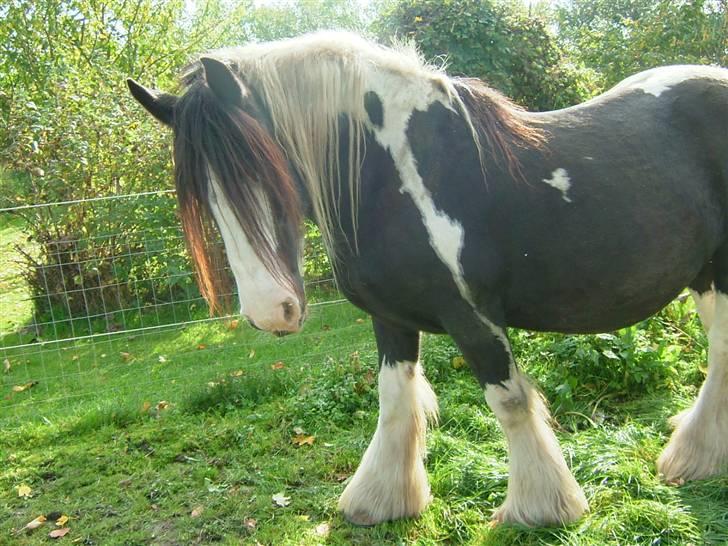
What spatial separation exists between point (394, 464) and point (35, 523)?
1.79 m

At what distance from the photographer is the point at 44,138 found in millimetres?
5871

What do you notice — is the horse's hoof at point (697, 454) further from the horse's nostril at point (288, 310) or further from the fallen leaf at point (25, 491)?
the fallen leaf at point (25, 491)

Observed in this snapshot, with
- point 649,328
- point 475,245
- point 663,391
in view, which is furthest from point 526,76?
point 475,245

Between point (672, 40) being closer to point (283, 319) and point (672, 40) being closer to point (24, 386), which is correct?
point (283, 319)

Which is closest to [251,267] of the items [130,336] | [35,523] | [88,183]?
[35,523]

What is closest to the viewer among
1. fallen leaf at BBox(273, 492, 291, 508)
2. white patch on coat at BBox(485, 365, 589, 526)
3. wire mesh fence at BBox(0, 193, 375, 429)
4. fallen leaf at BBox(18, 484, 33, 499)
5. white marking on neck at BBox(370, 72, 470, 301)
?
white marking on neck at BBox(370, 72, 470, 301)

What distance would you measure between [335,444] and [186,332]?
116 inches

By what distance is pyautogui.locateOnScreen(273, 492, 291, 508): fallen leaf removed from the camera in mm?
2918

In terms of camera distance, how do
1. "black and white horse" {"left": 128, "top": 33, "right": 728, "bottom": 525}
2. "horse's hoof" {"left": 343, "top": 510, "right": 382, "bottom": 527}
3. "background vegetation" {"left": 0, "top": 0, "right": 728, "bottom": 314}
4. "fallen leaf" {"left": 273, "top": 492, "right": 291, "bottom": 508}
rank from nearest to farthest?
1. "black and white horse" {"left": 128, "top": 33, "right": 728, "bottom": 525}
2. "horse's hoof" {"left": 343, "top": 510, "right": 382, "bottom": 527}
3. "fallen leaf" {"left": 273, "top": 492, "right": 291, "bottom": 508}
4. "background vegetation" {"left": 0, "top": 0, "right": 728, "bottom": 314}

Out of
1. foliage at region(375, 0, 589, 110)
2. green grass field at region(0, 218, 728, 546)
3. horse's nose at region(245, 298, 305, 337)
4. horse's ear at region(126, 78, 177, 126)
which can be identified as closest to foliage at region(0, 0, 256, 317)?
green grass field at region(0, 218, 728, 546)

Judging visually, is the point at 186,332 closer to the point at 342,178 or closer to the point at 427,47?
the point at 427,47

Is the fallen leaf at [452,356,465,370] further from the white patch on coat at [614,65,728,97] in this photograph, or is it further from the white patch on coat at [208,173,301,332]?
the white patch on coat at [208,173,301,332]

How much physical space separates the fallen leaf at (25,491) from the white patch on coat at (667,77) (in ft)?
11.8

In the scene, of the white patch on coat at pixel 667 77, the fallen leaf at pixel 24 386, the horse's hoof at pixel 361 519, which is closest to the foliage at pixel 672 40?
the white patch on coat at pixel 667 77
